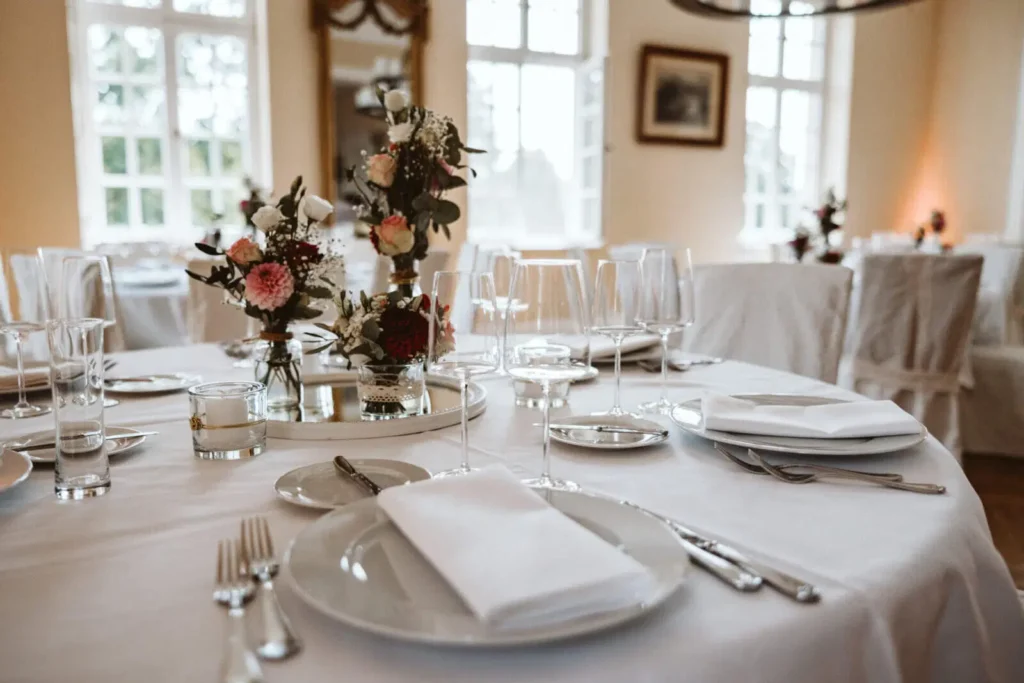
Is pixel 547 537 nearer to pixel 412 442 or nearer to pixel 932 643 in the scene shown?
pixel 932 643

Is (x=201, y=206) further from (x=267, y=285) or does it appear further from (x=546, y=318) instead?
(x=546, y=318)

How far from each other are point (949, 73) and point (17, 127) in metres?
→ 7.66

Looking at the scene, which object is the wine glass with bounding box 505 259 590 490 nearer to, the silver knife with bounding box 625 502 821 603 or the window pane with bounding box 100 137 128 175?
the silver knife with bounding box 625 502 821 603

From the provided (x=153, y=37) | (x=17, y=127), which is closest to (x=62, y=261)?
(x=17, y=127)

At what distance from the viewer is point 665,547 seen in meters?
0.66

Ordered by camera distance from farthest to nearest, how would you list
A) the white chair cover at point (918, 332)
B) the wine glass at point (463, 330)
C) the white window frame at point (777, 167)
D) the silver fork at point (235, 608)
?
1. the white window frame at point (777, 167)
2. the white chair cover at point (918, 332)
3. the wine glass at point (463, 330)
4. the silver fork at point (235, 608)

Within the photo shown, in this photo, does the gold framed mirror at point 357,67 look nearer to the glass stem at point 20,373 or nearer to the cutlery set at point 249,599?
the glass stem at point 20,373

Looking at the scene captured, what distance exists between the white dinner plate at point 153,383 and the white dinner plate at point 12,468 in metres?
0.47

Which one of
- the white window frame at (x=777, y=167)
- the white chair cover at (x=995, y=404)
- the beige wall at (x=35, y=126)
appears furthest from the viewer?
the white window frame at (x=777, y=167)

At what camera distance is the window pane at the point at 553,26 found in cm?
614

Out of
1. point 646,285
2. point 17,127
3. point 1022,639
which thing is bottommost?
point 1022,639

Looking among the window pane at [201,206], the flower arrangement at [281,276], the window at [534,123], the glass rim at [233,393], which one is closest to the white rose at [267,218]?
the flower arrangement at [281,276]

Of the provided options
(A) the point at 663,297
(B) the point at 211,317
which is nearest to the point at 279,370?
(A) the point at 663,297

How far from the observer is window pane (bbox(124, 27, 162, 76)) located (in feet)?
16.5
